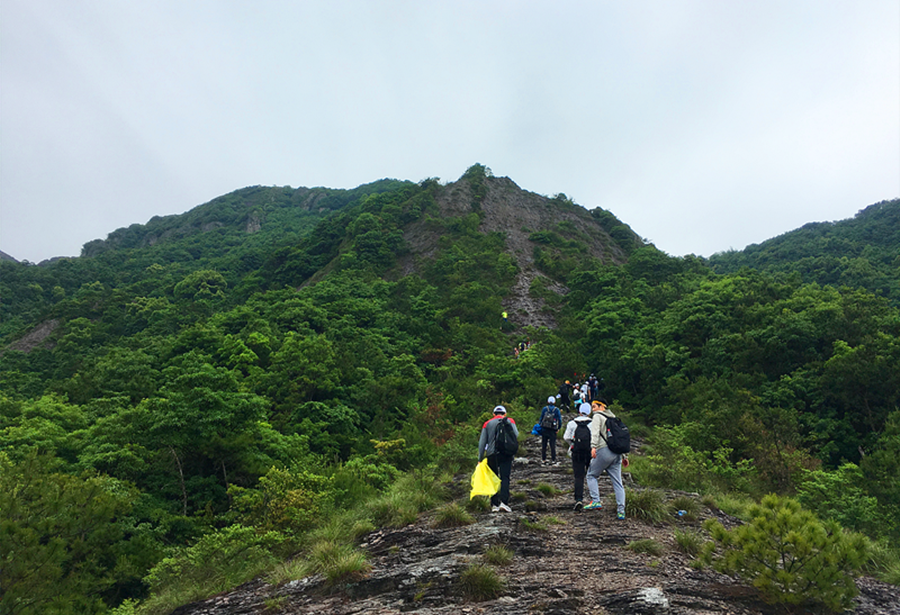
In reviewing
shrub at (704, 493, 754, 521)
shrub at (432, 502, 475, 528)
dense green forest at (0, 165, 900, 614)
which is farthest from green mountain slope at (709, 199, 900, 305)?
shrub at (432, 502, 475, 528)

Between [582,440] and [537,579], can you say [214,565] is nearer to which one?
[537,579]

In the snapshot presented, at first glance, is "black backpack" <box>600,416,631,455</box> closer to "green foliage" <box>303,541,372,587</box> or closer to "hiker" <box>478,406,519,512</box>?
"hiker" <box>478,406,519,512</box>

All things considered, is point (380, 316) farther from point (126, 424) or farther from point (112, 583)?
point (112, 583)

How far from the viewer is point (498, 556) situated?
6.16 meters

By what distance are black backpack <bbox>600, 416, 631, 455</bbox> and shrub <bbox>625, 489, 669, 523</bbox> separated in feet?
3.82

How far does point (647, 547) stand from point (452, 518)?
297cm

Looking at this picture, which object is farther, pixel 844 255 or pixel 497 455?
pixel 844 255

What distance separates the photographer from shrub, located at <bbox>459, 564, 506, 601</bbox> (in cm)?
538

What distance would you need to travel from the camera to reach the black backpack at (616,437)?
6.98 m

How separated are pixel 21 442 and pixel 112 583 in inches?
341

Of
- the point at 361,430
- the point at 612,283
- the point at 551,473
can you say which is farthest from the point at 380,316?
the point at 551,473

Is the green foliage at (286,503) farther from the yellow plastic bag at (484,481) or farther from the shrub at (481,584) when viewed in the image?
the shrub at (481,584)

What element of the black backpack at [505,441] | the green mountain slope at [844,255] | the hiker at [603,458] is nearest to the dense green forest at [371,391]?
the green mountain slope at [844,255]

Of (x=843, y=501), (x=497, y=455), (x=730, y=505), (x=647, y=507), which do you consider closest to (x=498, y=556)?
(x=497, y=455)
